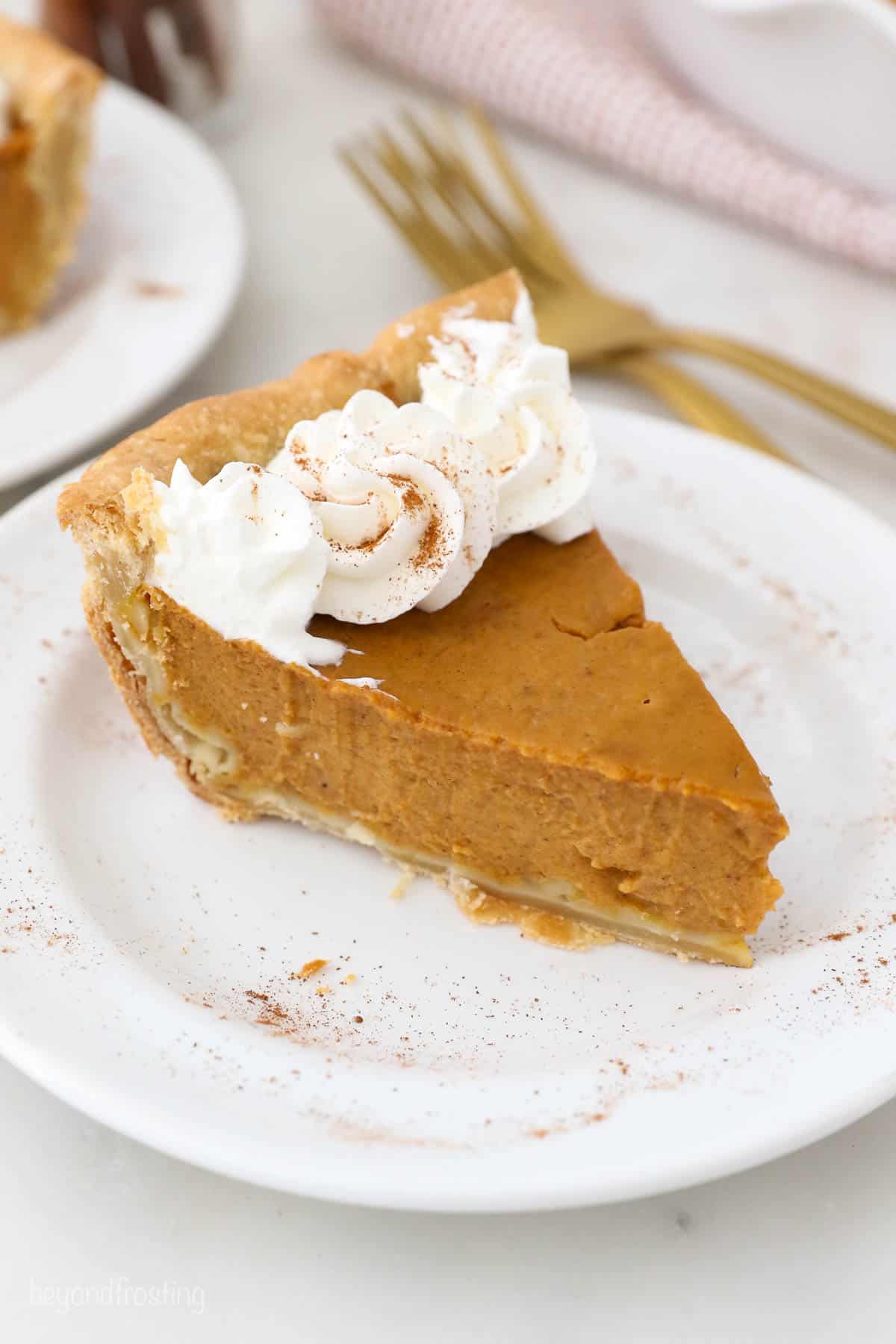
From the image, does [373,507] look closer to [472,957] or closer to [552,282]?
[472,957]

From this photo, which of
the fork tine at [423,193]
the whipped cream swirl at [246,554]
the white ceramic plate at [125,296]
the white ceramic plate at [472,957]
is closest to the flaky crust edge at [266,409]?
the whipped cream swirl at [246,554]

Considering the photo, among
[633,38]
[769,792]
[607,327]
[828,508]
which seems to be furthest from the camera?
[633,38]

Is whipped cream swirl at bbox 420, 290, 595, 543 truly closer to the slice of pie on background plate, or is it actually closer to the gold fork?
the gold fork

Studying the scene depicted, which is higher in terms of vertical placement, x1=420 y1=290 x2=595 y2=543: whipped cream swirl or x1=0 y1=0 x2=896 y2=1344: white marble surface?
x1=420 y1=290 x2=595 y2=543: whipped cream swirl

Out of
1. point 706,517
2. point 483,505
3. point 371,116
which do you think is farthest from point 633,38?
point 483,505

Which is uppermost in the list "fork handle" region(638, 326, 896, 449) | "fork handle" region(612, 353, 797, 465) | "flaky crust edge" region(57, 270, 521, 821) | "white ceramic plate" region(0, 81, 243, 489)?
"flaky crust edge" region(57, 270, 521, 821)

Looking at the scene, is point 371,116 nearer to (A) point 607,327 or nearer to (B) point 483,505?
(A) point 607,327

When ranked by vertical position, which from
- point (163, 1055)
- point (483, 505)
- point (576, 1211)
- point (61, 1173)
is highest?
point (483, 505)

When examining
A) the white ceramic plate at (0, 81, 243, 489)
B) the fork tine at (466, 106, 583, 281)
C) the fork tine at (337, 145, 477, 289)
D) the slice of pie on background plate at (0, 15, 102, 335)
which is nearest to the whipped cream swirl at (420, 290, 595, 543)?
the white ceramic plate at (0, 81, 243, 489)
